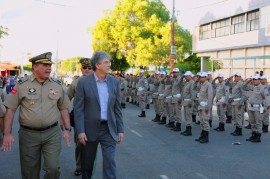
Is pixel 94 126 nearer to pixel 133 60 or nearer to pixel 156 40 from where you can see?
pixel 156 40

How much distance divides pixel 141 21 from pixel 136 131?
35.2m

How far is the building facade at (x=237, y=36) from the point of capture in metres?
29.9

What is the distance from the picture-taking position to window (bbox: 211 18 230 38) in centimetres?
3612

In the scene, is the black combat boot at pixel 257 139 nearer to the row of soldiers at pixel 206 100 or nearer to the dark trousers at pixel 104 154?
the row of soldiers at pixel 206 100

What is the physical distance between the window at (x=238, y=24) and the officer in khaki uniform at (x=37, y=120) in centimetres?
3079

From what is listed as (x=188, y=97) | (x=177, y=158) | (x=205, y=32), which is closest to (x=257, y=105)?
(x=188, y=97)

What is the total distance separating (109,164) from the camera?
4809mm

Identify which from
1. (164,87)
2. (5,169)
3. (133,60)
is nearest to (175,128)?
(164,87)

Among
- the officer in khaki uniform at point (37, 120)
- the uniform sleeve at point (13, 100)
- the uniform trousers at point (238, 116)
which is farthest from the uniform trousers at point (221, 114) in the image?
the uniform sleeve at point (13, 100)

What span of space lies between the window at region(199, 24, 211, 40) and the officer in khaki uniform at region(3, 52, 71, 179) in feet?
119

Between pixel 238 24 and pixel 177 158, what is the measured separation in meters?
28.3

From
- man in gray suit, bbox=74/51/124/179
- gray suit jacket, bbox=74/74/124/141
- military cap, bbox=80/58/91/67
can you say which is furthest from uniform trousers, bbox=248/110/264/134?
gray suit jacket, bbox=74/74/124/141

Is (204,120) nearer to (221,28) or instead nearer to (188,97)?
(188,97)

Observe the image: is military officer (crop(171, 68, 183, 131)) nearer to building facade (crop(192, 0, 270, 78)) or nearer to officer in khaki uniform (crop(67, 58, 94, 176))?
officer in khaki uniform (crop(67, 58, 94, 176))
